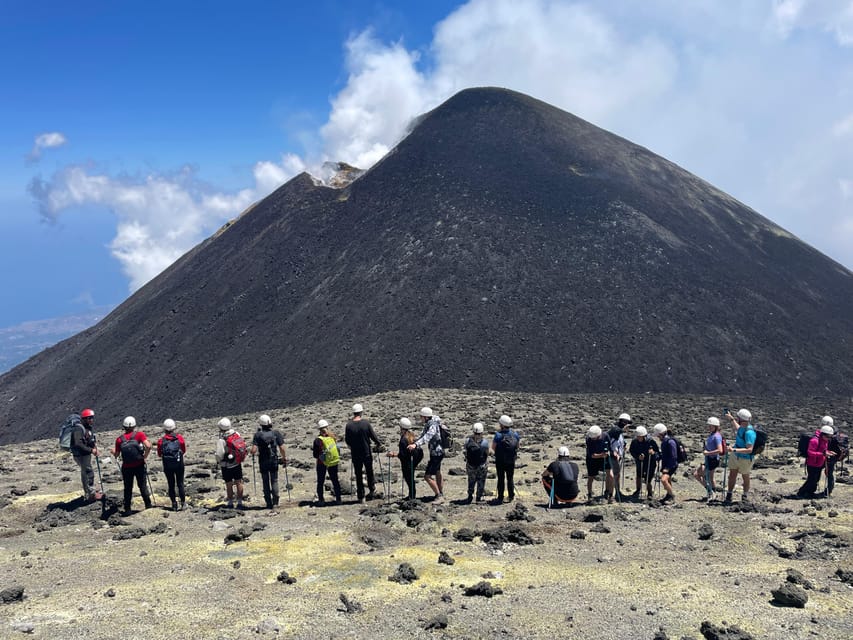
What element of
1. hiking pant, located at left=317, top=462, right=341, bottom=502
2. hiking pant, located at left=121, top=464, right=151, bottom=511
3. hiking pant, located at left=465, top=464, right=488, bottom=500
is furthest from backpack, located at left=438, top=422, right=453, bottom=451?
hiking pant, located at left=121, top=464, right=151, bottom=511

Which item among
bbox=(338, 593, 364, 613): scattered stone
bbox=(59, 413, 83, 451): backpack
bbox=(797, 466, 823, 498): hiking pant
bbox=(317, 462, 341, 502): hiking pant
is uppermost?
bbox=(59, 413, 83, 451): backpack

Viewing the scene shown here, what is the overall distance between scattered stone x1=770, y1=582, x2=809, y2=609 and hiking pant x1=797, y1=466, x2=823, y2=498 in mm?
7927

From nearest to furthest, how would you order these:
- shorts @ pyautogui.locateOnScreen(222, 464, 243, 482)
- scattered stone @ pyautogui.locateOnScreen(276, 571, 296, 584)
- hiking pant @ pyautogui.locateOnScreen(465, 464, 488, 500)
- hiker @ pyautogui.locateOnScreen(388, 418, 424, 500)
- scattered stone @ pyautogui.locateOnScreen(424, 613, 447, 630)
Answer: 1. scattered stone @ pyautogui.locateOnScreen(424, 613, 447, 630)
2. scattered stone @ pyautogui.locateOnScreen(276, 571, 296, 584)
3. hiker @ pyautogui.locateOnScreen(388, 418, 424, 500)
4. shorts @ pyautogui.locateOnScreen(222, 464, 243, 482)
5. hiking pant @ pyautogui.locateOnScreen(465, 464, 488, 500)

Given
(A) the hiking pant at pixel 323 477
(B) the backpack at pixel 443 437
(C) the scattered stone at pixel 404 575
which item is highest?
(B) the backpack at pixel 443 437

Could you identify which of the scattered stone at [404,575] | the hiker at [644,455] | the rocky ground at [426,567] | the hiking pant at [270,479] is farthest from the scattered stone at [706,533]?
the hiking pant at [270,479]

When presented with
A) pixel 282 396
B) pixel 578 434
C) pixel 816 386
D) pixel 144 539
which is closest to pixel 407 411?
pixel 578 434

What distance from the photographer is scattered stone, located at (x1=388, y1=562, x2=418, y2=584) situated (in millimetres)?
11781

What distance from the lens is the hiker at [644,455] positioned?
1684 cm

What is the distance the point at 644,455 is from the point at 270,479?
33.4 ft

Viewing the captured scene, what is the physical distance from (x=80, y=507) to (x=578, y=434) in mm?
21102

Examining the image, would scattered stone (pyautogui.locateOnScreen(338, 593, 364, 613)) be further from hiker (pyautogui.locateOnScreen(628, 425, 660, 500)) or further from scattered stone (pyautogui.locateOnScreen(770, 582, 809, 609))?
hiker (pyautogui.locateOnScreen(628, 425, 660, 500))

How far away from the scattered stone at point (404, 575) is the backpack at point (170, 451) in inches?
282

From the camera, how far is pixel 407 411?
35125mm

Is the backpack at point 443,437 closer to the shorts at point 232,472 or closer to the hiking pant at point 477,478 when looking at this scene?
the hiking pant at point 477,478
